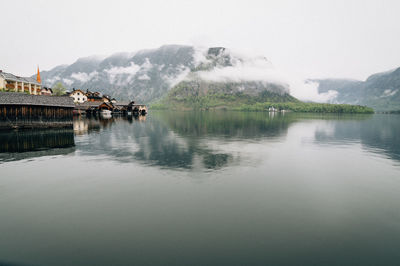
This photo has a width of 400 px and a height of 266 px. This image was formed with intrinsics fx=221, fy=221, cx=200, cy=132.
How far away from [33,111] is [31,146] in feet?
81.5

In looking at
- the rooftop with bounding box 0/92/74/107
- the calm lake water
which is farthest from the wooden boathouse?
the calm lake water

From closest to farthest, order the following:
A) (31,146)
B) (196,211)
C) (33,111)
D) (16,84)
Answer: (196,211) → (31,146) → (33,111) → (16,84)

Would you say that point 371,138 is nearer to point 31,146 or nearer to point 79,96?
point 31,146

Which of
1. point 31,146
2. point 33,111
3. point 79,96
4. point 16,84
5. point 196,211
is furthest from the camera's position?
point 79,96

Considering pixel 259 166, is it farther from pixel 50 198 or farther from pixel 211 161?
pixel 50 198

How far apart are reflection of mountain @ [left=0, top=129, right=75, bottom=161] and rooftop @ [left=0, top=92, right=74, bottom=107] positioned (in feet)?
30.1

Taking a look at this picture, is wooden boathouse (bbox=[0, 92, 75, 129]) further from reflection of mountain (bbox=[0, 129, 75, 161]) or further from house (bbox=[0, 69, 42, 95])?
house (bbox=[0, 69, 42, 95])

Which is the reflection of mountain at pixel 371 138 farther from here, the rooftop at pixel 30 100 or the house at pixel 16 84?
the house at pixel 16 84

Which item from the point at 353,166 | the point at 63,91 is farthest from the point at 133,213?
the point at 63,91

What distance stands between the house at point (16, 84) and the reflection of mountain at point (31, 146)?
67.1 meters

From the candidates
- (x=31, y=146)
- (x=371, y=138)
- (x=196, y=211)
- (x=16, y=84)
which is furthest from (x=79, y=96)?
(x=196, y=211)

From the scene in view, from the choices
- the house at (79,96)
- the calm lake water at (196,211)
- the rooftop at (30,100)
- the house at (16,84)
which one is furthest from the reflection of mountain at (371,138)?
the house at (79,96)

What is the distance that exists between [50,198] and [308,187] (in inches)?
965

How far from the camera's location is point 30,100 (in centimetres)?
5872
